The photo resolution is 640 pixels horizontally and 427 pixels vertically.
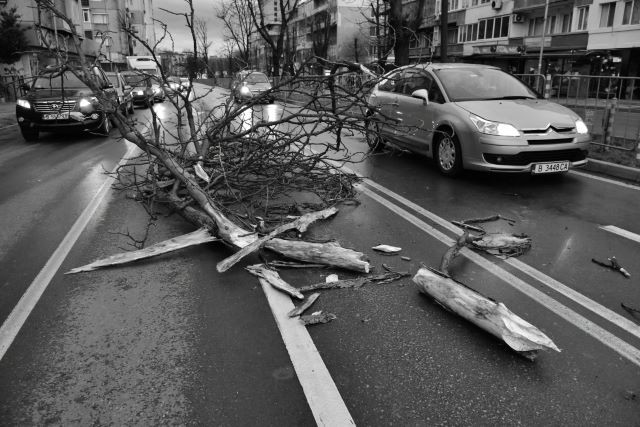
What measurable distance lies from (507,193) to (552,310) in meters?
3.76

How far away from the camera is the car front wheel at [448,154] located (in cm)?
793

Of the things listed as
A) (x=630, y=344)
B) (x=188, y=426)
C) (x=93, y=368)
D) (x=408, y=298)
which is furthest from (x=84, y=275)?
(x=630, y=344)

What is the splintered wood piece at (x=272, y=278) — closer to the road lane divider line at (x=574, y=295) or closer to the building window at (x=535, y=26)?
the road lane divider line at (x=574, y=295)

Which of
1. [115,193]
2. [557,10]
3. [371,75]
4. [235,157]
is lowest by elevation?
[115,193]

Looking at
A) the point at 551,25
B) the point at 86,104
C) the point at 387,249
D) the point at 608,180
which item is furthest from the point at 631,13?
the point at 387,249

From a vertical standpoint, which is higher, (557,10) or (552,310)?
(557,10)

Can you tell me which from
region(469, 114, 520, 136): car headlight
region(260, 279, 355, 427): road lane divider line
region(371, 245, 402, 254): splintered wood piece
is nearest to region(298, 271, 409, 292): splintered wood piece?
region(260, 279, 355, 427): road lane divider line

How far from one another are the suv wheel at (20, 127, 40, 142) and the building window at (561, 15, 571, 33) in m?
37.7

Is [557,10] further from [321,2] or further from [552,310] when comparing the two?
[321,2]

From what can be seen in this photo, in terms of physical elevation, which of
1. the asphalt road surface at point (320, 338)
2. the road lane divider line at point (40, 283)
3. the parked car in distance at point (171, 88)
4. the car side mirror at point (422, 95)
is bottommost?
the road lane divider line at point (40, 283)

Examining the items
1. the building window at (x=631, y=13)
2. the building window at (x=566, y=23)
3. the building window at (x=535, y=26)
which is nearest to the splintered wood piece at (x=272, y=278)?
the building window at (x=631, y=13)

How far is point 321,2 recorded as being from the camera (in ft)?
297

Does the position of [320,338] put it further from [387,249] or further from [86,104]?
[86,104]

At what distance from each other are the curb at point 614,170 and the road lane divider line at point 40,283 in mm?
7783
